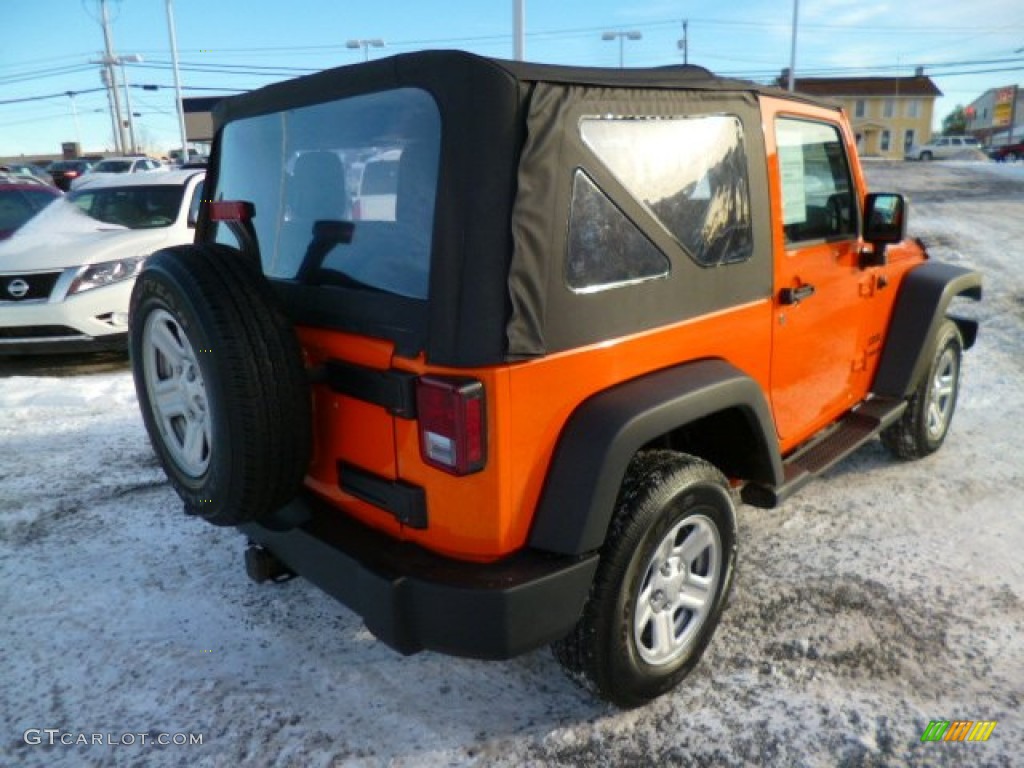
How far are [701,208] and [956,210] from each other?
1438 centimetres

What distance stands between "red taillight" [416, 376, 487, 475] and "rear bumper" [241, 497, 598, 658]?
291 mm

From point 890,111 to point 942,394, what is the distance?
7057 centimetres

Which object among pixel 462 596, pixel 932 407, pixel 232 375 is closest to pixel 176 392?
pixel 232 375

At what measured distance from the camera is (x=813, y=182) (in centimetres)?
313

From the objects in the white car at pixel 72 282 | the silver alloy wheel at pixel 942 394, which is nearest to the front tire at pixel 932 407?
the silver alloy wheel at pixel 942 394

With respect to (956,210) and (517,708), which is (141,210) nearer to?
(517,708)

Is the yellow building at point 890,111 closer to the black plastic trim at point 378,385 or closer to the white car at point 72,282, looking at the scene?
the white car at point 72,282

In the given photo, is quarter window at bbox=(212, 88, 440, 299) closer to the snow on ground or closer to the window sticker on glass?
the snow on ground

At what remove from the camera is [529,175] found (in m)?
1.89

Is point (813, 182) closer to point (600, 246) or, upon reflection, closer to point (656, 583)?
point (600, 246)

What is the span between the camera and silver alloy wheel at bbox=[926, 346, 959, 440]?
423 cm

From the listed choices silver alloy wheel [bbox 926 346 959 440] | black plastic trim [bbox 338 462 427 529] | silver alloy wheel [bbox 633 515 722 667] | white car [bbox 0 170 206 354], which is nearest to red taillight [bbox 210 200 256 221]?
black plastic trim [bbox 338 462 427 529]

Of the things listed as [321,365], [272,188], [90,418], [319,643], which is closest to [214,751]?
[319,643]

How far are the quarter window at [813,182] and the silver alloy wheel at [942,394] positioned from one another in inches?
54.0
